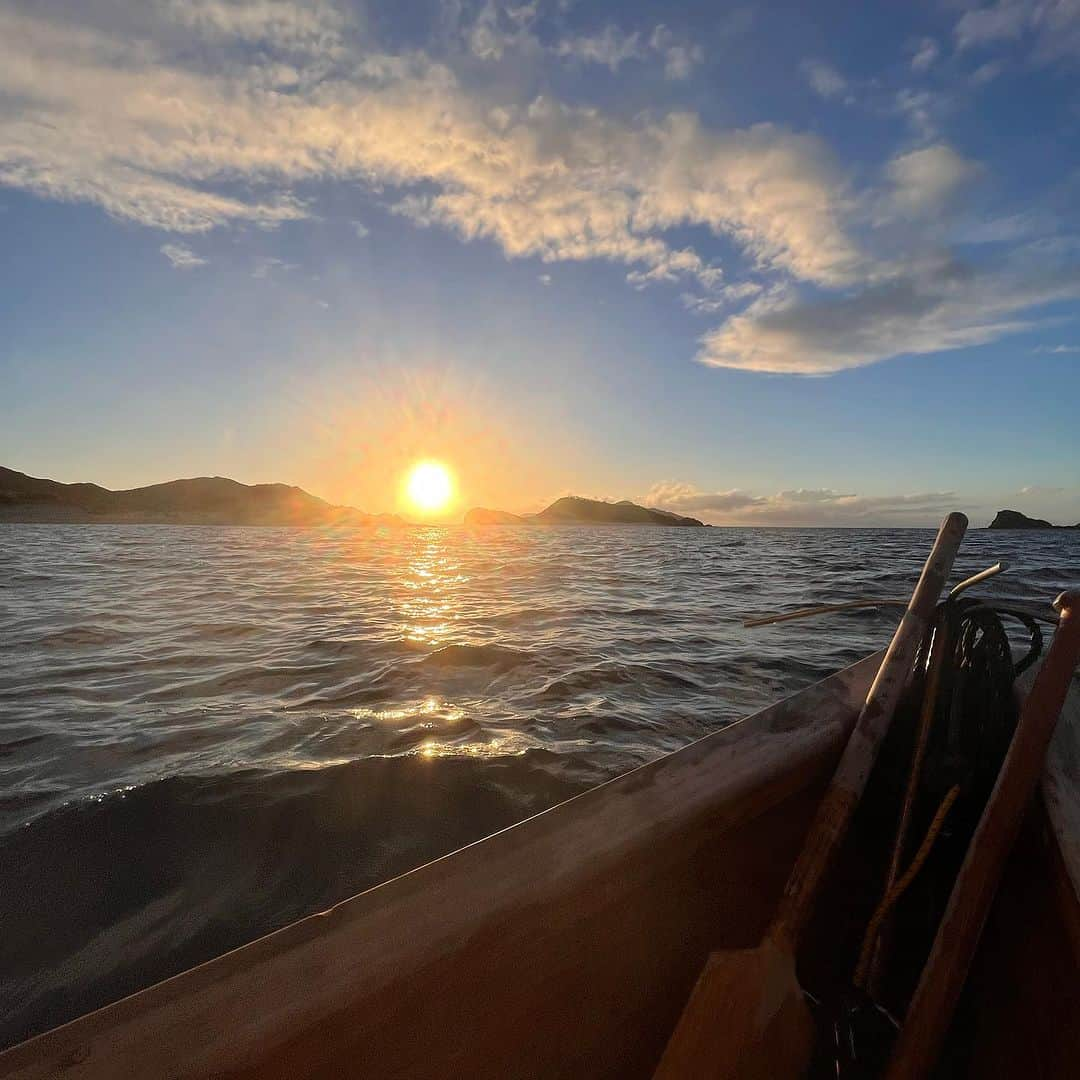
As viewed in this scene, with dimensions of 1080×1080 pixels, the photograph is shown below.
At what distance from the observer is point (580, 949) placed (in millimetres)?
1297

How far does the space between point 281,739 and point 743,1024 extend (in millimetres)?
3047

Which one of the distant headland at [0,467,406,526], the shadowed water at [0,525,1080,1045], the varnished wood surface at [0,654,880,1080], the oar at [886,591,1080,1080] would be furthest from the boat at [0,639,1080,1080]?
the distant headland at [0,467,406,526]

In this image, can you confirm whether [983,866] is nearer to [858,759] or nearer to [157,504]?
[858,759]

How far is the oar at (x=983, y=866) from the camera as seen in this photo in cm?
128

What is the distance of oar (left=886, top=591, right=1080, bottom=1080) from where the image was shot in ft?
4.21

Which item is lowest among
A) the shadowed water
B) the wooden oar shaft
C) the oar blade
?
the shadowed water

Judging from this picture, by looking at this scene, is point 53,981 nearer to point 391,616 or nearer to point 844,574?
point 391,616

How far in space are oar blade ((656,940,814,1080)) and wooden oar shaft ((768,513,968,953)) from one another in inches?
3.2

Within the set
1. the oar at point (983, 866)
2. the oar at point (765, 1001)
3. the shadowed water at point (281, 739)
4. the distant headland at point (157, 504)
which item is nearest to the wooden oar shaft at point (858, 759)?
the oar at point (765, 1001)

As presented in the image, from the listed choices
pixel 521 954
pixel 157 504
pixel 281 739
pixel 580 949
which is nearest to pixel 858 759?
pixel 580 949

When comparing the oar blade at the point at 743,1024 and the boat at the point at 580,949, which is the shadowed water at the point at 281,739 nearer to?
the boat at the point at 580,949

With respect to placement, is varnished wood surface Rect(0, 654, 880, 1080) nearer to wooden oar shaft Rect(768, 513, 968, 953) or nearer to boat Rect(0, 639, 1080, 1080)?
boat Rect(0, 639, 1080, 1080)

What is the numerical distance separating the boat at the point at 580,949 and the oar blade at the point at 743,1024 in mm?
209

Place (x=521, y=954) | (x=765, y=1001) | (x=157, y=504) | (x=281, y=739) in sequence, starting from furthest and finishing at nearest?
1. (x=157, y=504)
2. (x=281, y=739)
3. (x=765, y=1001)
4. (x=521, y=954)
